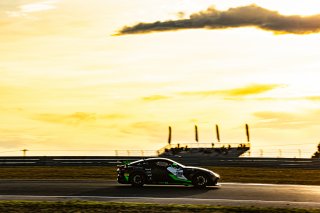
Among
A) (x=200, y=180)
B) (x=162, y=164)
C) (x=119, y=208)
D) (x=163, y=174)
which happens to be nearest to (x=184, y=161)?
(x=162, y=164)

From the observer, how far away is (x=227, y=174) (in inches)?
1428

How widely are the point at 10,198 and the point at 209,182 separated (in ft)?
28.8

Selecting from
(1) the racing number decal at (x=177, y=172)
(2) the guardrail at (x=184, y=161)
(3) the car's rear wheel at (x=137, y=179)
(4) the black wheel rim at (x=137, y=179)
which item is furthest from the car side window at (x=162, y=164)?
(2) the guardrail at (x=184, y=161)

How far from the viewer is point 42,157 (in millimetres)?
43688

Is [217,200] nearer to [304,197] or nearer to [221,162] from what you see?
[304,197]

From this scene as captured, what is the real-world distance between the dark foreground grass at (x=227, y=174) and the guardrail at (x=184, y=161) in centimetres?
72

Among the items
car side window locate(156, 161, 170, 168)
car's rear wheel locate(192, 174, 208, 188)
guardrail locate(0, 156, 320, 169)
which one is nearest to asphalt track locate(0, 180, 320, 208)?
car's rear wheel locate(192, 174, 208, 188)

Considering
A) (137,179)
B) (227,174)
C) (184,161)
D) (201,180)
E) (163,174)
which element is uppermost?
(184,161)

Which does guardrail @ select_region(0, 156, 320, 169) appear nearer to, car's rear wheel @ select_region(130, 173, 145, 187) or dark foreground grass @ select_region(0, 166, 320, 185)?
dark foreground grass @ select_region(0, 166, 320, 185)

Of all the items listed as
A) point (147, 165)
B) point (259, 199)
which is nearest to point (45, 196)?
point (147, 165)

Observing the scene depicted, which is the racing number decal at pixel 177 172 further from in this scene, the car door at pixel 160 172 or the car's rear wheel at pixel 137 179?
the car's rear wheel at pixel 137 179

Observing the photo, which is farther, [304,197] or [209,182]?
[209,182]

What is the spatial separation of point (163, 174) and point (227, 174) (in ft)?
Answer: 34.9

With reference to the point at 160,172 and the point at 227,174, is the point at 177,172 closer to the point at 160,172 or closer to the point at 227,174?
the point at 160,172
